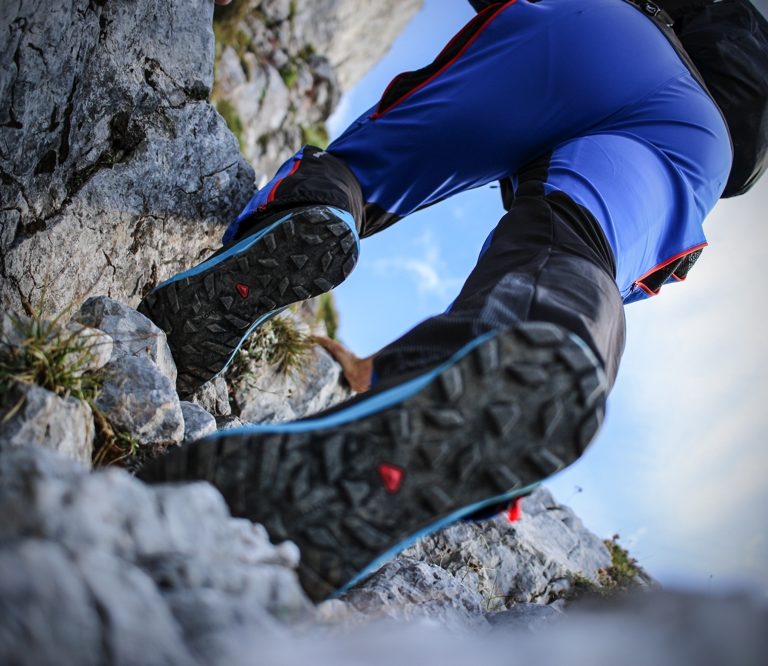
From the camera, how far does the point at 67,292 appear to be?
267 cm

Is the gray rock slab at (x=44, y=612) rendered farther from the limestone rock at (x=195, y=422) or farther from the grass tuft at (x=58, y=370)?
the limestone rock at (x=195, y=422)

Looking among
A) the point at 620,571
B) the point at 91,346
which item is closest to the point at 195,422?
the point at 91,346

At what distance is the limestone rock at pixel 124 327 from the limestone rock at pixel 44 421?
43 cm

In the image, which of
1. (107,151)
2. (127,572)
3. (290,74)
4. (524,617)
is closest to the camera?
(127,572)

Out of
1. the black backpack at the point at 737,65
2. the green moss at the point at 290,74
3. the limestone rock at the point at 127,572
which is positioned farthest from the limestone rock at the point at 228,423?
the green moss at the point at 290,74

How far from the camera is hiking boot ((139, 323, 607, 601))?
135 cm

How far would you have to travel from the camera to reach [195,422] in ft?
7.57

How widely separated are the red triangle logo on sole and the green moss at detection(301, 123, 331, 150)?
9.13 m

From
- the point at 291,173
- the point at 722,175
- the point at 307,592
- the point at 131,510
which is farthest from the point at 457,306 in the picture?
the point at 722,175

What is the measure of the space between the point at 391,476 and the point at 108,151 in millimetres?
2216

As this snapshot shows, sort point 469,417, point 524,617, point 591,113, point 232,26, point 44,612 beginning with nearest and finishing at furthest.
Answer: point 44,612 → point 469,417 → point 524,617 → point 591,113 → point 232,26

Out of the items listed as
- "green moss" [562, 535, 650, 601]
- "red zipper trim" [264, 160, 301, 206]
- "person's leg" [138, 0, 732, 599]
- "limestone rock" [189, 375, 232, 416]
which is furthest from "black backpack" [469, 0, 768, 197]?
"limestone rock" [189, 375, 232, 416]

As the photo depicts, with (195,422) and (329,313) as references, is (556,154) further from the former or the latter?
(329,313)

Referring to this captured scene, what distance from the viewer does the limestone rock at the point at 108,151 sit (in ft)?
8.29
